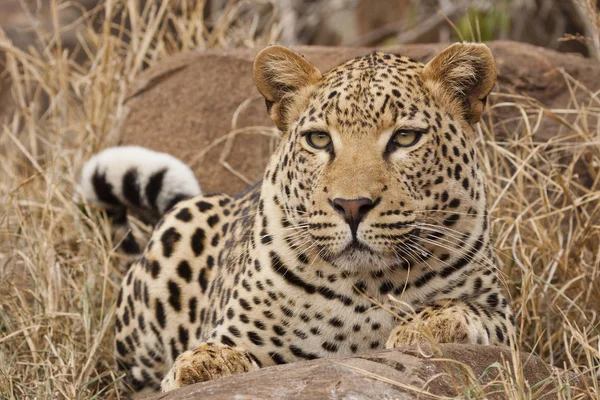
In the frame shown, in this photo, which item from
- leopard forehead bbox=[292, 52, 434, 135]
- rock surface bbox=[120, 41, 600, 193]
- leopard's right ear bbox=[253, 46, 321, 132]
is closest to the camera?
leopard forehead bbox=[292, 52, 434, 135]

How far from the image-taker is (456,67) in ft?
13.3

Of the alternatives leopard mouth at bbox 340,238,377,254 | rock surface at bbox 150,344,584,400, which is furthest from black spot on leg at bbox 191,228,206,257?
rock surface at bbox 150,344,584,400

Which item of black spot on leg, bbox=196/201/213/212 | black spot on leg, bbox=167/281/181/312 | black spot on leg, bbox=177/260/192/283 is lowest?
black spot on leg, bbox=167/281/181/312

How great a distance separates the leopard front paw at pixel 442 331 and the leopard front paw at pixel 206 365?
1.90 ft

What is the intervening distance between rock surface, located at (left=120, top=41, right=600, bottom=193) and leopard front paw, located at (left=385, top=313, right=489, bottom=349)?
9.18ft

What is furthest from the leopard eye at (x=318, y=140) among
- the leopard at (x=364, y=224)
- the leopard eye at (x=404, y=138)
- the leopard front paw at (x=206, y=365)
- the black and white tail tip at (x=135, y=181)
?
the black and white tail tip at (x=135, y=181)

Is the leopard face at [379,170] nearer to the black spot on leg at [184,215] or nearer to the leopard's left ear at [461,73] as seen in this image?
the leopard's left ear at [461,73]

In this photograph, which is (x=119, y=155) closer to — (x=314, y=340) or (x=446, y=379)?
(x=314, y=340)

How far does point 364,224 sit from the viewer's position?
3.59 meters

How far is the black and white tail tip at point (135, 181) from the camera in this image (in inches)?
216

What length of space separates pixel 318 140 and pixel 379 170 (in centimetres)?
35

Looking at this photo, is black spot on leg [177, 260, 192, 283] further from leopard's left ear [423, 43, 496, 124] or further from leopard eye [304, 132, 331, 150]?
leopard's left ear [423, 43, 496, 124]

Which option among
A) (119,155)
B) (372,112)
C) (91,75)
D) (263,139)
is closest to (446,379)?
(372,112)

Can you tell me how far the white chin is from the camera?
12.1 feet
